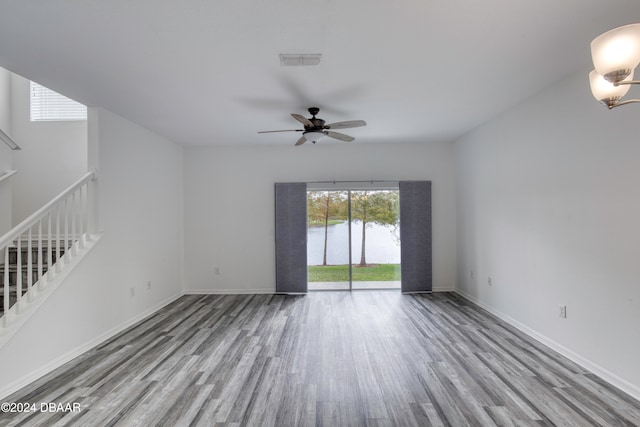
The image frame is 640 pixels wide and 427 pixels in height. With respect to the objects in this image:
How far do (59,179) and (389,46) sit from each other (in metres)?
4.92

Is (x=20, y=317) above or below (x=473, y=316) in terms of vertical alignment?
above

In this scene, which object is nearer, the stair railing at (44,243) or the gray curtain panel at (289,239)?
the stair railing at (44,243)

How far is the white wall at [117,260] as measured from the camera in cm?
263

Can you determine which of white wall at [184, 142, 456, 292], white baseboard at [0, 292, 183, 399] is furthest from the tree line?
white baseboard at [0, 292, 183, 399]

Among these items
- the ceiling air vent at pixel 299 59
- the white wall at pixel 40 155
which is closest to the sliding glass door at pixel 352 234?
the ceiling air vent at pixel 299 59

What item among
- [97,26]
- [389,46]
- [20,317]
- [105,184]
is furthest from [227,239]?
[389,46]

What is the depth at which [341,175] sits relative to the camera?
17.9 ft

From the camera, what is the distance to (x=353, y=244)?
5.50 meters

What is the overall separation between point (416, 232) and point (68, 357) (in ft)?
16.4

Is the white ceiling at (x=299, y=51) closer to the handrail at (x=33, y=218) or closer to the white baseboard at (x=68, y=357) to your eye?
the handrail at (x=33, y=218)

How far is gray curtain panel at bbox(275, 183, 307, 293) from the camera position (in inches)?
212

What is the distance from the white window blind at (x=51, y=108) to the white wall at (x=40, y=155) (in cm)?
9

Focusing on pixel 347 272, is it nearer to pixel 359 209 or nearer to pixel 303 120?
pixel 359 209

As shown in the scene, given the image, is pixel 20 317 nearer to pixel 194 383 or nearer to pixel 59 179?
pixel 194 383
